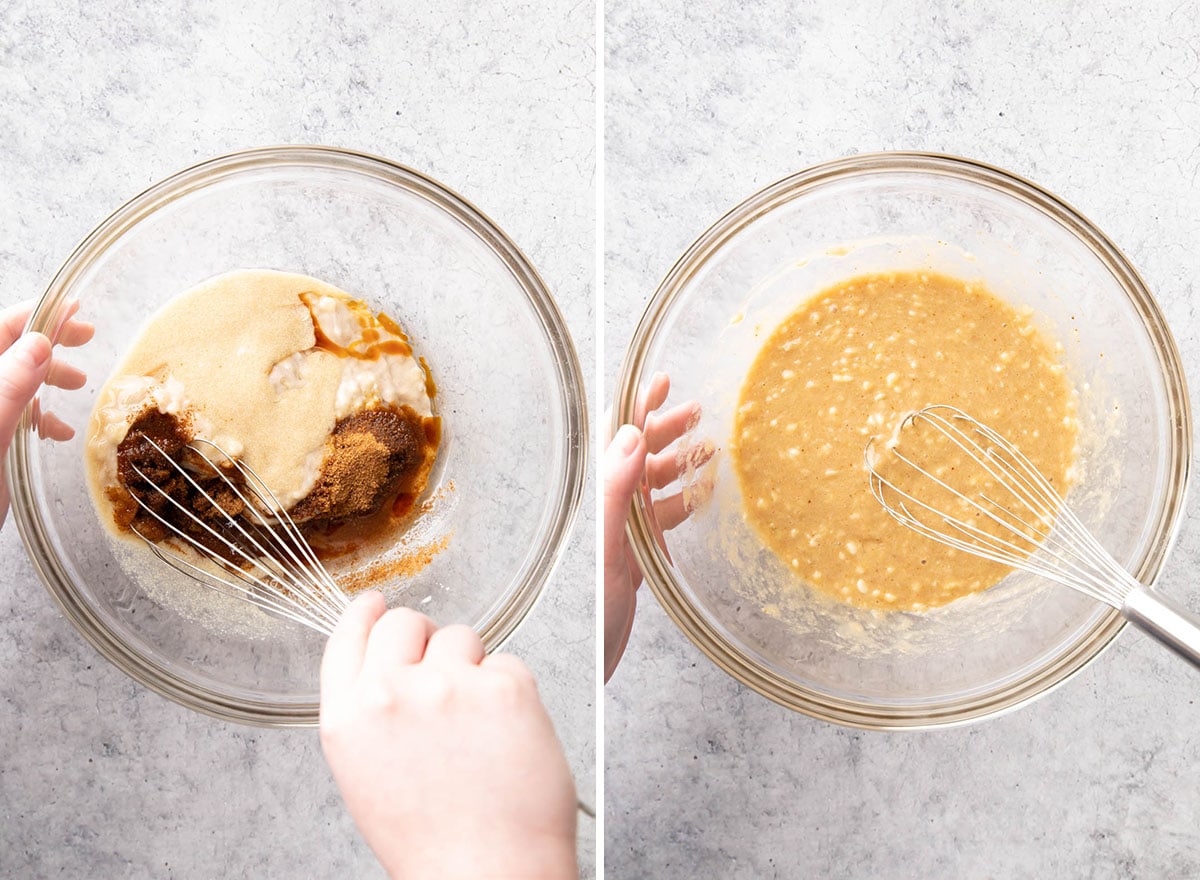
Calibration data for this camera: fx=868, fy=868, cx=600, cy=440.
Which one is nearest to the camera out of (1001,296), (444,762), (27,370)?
(444,762)

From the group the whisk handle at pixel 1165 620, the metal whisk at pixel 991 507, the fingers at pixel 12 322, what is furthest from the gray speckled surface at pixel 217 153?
the whisk handle at pixel 1165 620

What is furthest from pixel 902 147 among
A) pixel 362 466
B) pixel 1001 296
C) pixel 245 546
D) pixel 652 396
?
pixel 245 546

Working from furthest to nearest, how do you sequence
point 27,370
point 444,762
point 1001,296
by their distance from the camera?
point 1001,296
point 27,370
point 444,762

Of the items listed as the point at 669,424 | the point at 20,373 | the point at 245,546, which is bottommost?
the point at 245,546

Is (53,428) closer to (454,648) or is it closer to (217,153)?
(217,153)

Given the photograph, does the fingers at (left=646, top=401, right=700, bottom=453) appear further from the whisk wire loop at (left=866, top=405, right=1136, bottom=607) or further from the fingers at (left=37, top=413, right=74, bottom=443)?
the fingers at (left=37, top=413, right=74, bottom=443)

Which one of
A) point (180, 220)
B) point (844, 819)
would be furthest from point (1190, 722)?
point (180, 220)

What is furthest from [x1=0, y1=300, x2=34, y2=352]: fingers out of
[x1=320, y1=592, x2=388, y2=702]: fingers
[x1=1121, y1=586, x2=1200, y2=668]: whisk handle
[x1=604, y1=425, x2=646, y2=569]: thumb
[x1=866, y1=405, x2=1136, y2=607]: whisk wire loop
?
[x1=1121, y1=586, x2=1200, y2=668]: whisk handle
